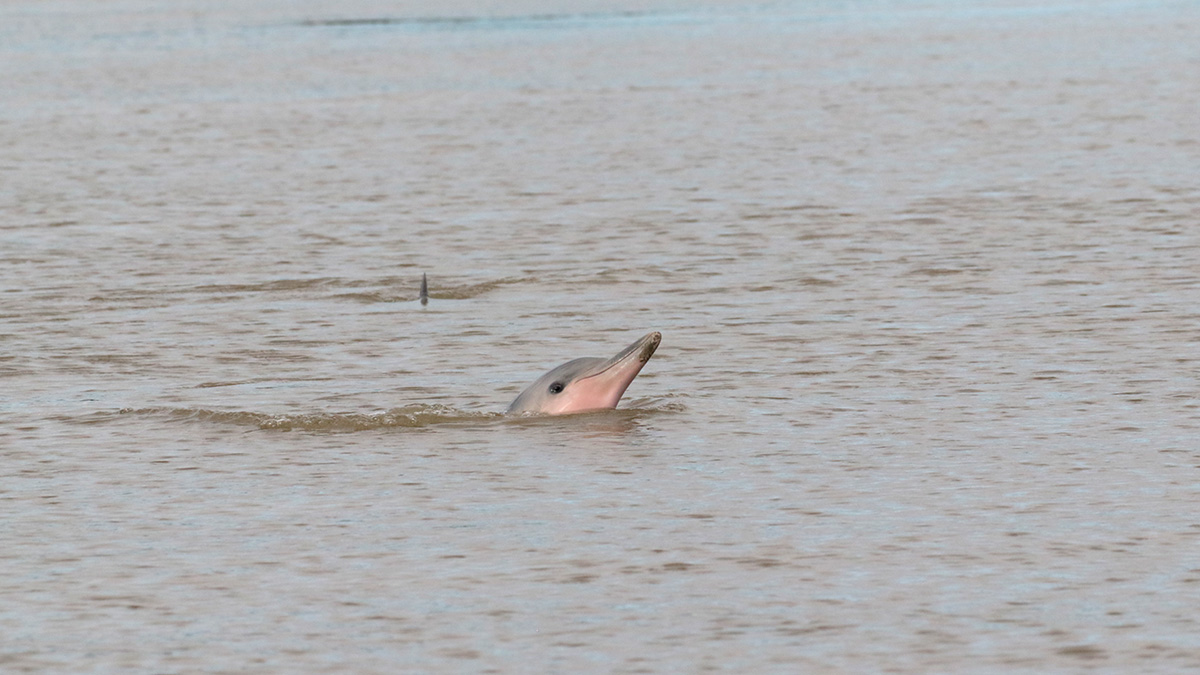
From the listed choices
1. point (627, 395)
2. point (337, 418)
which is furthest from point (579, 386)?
point (337, 418)

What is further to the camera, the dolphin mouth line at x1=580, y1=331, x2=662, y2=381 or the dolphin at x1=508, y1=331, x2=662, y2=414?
the dolphin at x1=508, y1=331, x2=662, y2=414

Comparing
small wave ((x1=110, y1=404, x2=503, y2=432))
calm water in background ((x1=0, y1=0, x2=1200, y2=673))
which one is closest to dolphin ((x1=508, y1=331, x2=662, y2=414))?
calm water in background ((x1=0, y1=0, x2=1200, y2=673))

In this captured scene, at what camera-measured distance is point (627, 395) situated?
1611cm

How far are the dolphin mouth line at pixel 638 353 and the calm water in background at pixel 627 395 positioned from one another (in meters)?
0.35

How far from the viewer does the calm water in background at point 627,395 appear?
10.4 meters

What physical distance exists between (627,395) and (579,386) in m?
1.10

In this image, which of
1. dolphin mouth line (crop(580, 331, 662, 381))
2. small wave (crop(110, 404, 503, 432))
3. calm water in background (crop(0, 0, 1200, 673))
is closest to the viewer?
calm water in background (crop(0, 0, 1200, 673))

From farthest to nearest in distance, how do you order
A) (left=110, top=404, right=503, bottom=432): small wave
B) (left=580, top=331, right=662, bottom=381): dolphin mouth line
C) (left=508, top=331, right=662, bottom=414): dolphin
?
(left=110, top=404, right=503, bottom=432): small wave
(left=508, top=331, right=662, bottom=414): dolphin
(left=580, top=331, right=662, bottom=381): dolphin mouth line

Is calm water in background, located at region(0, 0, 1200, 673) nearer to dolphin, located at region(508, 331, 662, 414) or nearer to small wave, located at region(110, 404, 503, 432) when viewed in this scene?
small wave, located at region(110, 404, 503, 432)

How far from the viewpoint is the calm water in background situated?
10.4 m

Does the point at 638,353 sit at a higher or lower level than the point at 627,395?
higher

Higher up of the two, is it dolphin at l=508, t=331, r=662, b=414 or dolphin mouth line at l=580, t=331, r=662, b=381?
dolphin mouth line at l=580, t=331, r=662, b=381

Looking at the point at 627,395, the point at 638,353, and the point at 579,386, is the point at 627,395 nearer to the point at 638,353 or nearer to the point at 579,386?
the point at 579,386

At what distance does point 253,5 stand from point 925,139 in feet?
221
